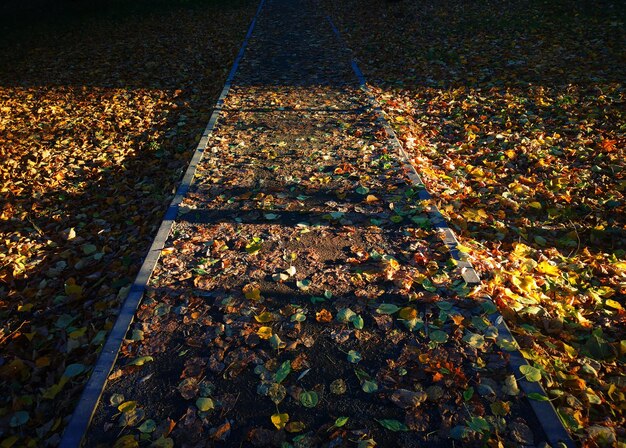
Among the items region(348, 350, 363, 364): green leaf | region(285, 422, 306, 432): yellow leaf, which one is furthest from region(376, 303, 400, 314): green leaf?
region(285, 422, 306, 432): yellow leaf

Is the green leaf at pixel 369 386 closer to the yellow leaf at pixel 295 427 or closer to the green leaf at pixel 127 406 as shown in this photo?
the yellow leaf at pixel 295 427

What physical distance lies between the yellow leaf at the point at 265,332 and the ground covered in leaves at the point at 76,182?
1170 mm

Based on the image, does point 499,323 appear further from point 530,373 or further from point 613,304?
point 613,304

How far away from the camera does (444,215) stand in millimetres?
3943

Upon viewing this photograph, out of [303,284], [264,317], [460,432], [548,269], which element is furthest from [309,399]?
[548,269]

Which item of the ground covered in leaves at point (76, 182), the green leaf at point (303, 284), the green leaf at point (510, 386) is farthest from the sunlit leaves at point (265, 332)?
the green leaf at point (510, 386)

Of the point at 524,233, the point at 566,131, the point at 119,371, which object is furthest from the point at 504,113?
the point at 119,371

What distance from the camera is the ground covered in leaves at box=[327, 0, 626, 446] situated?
2.61 m

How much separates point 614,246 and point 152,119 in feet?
21.5

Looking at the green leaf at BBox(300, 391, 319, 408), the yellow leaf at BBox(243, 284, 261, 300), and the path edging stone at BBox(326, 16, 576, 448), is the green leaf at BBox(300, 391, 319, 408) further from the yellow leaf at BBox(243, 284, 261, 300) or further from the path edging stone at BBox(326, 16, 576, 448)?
the path edging stone at BBox(326, 16, 576, 448)

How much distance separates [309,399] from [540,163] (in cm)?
403

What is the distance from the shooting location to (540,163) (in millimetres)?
4832

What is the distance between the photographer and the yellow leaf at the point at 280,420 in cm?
219

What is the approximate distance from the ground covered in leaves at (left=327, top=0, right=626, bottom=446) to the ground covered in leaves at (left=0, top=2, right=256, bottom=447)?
2.96 m
